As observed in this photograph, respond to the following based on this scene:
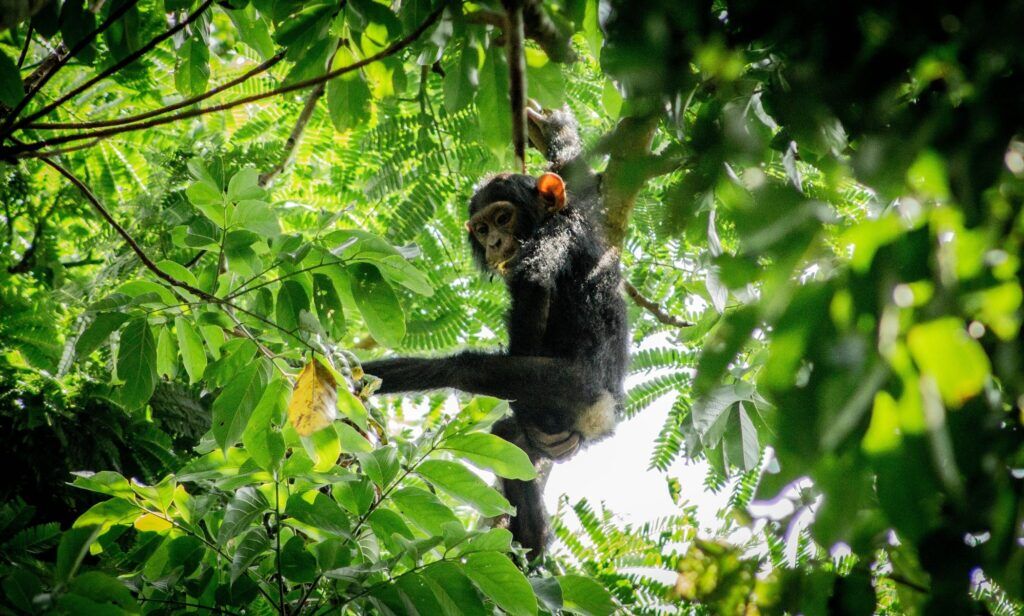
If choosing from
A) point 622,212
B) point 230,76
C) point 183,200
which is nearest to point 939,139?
point 622,212

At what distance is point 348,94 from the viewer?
2.05 m

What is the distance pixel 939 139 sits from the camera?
31.0 inches

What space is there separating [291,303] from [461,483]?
0.69 m

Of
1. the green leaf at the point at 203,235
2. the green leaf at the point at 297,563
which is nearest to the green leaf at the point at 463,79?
the green leaf at the point at 203,235

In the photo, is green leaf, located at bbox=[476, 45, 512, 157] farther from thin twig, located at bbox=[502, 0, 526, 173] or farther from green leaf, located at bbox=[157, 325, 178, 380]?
green leaf, located at bbox=[157, 325, 178, 380]

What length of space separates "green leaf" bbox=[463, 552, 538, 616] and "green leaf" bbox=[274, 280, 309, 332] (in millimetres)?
818

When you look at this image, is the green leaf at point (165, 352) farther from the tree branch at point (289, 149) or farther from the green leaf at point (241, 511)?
the tree branch at point (289, 149)

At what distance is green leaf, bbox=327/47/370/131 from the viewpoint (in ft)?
6.70

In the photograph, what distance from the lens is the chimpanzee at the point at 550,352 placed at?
412cm

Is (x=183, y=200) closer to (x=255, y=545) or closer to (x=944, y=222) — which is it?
(x=255, y=545)

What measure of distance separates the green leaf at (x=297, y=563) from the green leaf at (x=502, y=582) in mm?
378

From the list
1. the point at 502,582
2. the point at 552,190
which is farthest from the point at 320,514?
the point at 552,190

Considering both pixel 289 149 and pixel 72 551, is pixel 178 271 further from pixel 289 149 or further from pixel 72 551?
pixel 289 149

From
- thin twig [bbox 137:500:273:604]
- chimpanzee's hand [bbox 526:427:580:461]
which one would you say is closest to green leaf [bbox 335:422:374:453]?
thin twig [bbox 137:500:273:604]
